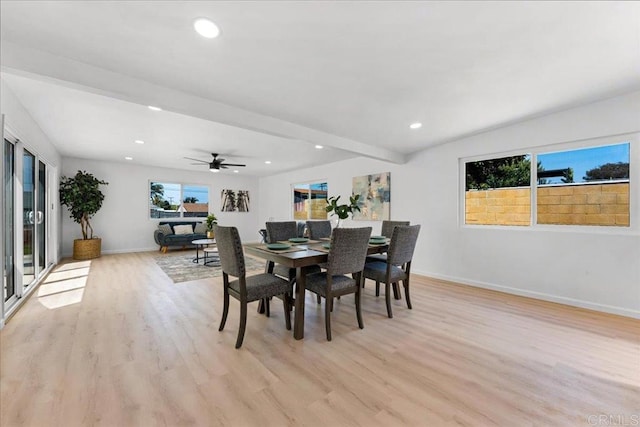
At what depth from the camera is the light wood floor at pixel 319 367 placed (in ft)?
4.87

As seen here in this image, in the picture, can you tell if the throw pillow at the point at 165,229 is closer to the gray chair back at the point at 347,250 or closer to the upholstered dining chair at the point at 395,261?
the upholstered dining chair at the point at 395,261

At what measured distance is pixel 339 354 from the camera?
2.09 metres

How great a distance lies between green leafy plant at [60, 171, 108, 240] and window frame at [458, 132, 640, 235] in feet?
24.5

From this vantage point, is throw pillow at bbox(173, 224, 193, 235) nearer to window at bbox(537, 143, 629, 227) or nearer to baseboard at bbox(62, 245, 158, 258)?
baseboard at bbox(62, 245, 158, 258)

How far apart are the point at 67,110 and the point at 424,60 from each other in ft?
13.5

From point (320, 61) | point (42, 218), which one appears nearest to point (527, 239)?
point (320, 61)

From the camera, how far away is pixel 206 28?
170cm

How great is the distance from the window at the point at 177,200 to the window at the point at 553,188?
7.27 m

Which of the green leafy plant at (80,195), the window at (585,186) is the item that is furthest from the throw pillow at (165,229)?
the window at (585,186)

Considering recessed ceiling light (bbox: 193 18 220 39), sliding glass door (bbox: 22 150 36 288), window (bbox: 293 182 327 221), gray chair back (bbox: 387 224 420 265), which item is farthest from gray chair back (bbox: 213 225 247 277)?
window (bbox: 293 182 327 221)

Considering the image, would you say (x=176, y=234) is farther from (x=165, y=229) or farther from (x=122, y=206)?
(x=122, y=206)

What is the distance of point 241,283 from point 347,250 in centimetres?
96

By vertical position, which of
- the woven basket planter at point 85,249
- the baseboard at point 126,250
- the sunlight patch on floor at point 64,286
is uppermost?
the woven basket planter at point 85,249

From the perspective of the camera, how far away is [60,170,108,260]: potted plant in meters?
5.65
